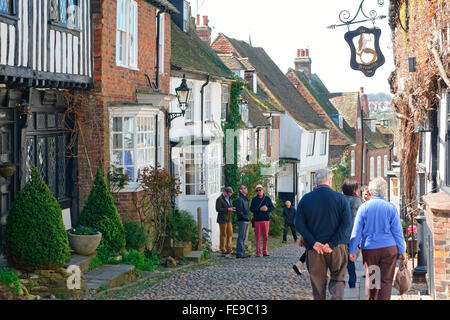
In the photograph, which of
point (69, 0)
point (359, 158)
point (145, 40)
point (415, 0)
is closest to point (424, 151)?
point (415, 0)

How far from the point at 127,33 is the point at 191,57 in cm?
649

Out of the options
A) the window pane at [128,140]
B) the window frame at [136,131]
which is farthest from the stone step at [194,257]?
the window pane at [128,140]

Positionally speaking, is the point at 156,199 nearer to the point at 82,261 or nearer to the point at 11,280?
the point at 82,261

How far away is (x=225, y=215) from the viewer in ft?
51.5

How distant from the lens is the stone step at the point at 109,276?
33.0ft

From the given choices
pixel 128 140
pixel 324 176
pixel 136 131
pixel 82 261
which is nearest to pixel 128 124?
pixel 136 131

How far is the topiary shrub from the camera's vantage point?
9.32 metres

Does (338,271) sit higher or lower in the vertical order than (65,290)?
higher

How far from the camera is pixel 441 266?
8539 millimetres

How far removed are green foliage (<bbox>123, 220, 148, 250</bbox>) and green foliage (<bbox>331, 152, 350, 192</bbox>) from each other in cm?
2715

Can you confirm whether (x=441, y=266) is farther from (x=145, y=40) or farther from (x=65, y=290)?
(x=145, y=40)

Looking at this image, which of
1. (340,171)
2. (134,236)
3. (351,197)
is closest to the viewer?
(351,197)
